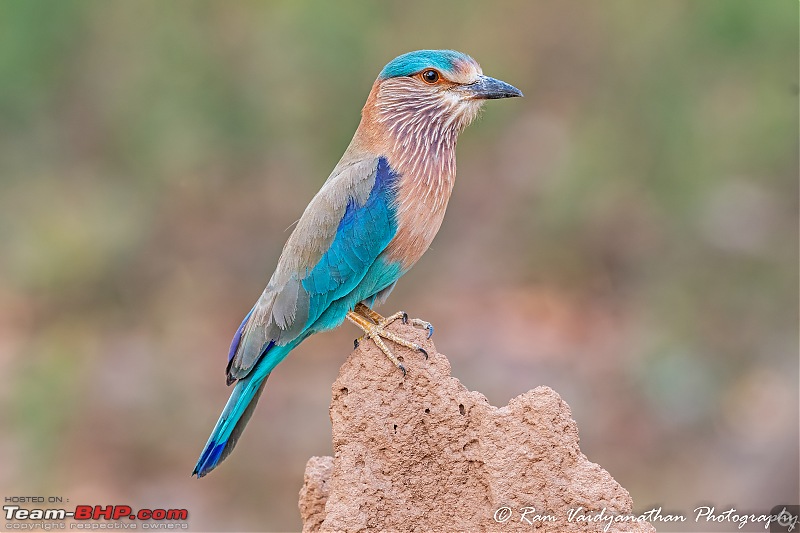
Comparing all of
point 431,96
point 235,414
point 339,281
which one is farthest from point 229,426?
point 431,96

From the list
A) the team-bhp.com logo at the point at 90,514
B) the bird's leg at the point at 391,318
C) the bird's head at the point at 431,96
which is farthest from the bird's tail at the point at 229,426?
the bird's head at the point at 431,96

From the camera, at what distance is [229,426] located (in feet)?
17.9

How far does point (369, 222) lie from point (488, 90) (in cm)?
83

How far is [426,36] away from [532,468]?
8.40 m

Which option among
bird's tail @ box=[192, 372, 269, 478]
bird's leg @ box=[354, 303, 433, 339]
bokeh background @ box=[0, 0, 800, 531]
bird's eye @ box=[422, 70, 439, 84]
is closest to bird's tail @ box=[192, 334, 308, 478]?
bird's tail @ box=[192, 372, 269, 478]

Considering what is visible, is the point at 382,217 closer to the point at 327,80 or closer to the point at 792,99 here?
the point at 327,80

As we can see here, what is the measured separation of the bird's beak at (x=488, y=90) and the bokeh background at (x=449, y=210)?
5.83m

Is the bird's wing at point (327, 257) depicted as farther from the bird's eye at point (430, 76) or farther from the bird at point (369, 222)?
the bird's eye at point (430, 76)

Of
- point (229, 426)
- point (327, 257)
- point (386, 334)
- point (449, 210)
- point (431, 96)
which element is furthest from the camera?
point (449, 210)

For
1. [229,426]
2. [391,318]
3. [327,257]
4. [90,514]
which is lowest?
[229,426]

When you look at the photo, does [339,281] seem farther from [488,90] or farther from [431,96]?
[488,90]

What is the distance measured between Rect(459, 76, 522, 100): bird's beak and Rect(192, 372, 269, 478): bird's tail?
5.33ft

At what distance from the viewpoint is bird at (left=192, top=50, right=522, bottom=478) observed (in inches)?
216

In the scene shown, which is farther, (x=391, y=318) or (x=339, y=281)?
(x=339, y=281)
